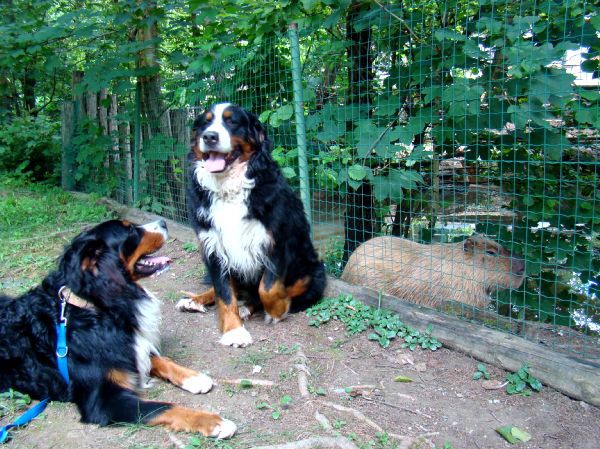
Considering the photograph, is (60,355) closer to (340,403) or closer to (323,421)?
(323,421)

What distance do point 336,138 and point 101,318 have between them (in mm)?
2401

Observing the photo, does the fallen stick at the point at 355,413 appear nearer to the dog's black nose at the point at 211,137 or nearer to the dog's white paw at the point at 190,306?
the dog's white paw at the point at 190,306

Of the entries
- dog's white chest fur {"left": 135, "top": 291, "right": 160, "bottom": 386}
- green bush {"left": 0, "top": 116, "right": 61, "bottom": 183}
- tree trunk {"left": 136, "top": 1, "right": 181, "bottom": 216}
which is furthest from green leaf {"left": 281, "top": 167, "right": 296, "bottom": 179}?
green bush {"left": 0, "top": 116, "right": 61, "bottom": 183}

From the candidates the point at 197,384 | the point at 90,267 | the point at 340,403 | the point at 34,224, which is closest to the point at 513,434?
the point at 340,403

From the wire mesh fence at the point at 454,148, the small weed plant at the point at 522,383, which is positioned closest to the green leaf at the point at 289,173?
the wire mesh fence at the point at 454,148

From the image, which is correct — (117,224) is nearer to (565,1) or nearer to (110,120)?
(565,1)

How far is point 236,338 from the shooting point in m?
3.69

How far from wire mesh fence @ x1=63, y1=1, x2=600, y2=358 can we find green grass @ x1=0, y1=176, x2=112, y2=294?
261cm

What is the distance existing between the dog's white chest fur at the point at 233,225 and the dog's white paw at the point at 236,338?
51 centimetres

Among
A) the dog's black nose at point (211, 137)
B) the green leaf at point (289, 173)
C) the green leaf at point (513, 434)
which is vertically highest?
the dog's black nose at point (211, 137)

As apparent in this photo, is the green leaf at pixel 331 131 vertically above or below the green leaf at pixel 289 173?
above

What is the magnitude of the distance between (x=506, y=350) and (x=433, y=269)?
124 centimetres

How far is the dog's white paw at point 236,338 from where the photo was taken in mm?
3672

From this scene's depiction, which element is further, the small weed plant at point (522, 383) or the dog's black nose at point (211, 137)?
the dog's black nose at point (211, 137)
